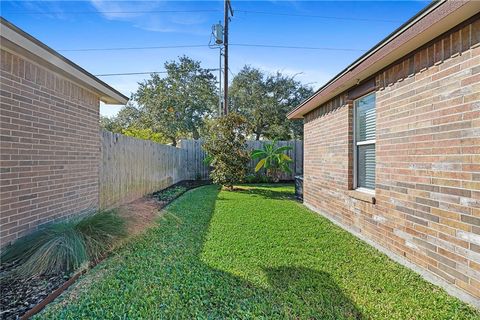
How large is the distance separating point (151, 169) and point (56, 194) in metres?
5.04

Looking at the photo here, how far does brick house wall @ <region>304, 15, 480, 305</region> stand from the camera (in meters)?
2.67

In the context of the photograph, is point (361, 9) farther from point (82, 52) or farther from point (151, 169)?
point (82, 52)

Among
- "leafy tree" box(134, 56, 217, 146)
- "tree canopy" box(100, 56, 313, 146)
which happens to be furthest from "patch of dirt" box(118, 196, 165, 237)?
"leafy tree" box(134, 56, 217, 146)

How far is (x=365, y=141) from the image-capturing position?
5.09m

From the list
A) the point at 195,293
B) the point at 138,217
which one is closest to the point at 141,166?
the point at 138,217

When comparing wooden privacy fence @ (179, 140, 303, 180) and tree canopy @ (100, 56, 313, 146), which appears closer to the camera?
wooden privacy fence @ (179, 140, 303, 180)

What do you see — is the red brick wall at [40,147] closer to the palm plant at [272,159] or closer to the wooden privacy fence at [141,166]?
the wooden privacy fence at [141,166]

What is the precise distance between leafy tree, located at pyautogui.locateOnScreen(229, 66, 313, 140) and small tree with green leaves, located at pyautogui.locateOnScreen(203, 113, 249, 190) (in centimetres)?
920

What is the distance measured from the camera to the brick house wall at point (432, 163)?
105 inches

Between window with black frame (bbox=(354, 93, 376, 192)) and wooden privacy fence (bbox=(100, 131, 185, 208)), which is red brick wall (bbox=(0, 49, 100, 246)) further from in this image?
window with black frame (bbox=(354, 93, 376, 192))

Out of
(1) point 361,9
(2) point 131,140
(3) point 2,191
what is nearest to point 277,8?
(1) point 361,9

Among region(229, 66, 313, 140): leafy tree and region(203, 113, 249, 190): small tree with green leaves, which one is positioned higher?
region(229, 66, 313, 140): leafy tree

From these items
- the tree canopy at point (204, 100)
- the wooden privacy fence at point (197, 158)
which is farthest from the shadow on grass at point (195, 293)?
the tree canopy at point (204, 100)

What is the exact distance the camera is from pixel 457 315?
2428mm
